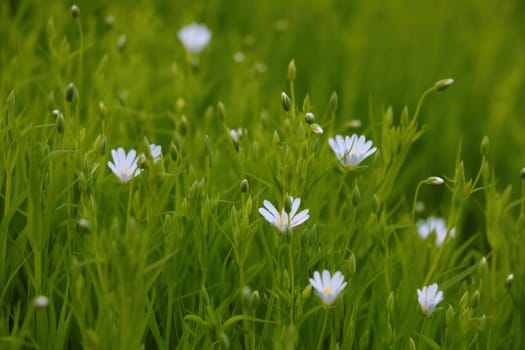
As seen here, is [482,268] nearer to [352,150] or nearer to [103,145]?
[352,150]

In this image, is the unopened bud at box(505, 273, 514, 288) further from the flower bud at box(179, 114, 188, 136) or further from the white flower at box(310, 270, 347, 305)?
the flower bud at box(179, 114, 188, 136)

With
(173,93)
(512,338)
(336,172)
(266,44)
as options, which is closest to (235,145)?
(336,172)

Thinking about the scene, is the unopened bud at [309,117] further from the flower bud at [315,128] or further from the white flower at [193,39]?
the white flower at [193,39]

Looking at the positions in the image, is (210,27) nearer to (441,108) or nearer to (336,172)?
(441,108)

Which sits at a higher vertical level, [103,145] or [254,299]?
[103,145]

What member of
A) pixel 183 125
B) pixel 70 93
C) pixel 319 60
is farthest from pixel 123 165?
pixel 319 60

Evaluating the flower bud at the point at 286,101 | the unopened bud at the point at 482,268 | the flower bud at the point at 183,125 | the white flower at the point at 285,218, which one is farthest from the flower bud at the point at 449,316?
the flower bud at the point at 183,125
